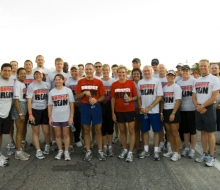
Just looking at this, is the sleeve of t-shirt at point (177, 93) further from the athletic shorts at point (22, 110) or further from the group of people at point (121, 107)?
the athletic shorts at point (22, 110)

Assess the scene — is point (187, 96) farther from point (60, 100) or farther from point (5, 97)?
point (5, 97)

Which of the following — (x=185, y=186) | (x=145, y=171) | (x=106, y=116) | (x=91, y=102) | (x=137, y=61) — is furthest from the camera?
(x=137, y=61)

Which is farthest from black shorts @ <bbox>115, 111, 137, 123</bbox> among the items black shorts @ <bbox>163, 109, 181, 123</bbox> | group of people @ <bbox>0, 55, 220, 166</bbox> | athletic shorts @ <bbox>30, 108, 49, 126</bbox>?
athletic shorts @ <bbox>30, 108, 49, 126</bbox>

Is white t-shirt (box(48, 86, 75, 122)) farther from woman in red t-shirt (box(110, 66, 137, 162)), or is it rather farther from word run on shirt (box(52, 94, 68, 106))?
woman in red t-shirt (box(110, 66, 137, 162))

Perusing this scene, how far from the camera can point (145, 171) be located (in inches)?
173

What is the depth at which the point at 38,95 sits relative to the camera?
17.5ft

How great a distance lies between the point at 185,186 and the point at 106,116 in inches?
103

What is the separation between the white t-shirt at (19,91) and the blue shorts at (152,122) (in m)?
2.99

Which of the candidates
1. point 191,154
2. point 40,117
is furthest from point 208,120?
point 40,117

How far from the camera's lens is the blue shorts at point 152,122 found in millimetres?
5184

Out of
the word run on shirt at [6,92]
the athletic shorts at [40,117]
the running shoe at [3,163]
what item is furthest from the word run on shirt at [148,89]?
the running shoe at [3,163]

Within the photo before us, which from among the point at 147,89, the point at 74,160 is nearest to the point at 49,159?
the point at 74,160

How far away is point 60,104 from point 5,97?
1284 mm

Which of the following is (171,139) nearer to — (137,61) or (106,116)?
(106,116)
